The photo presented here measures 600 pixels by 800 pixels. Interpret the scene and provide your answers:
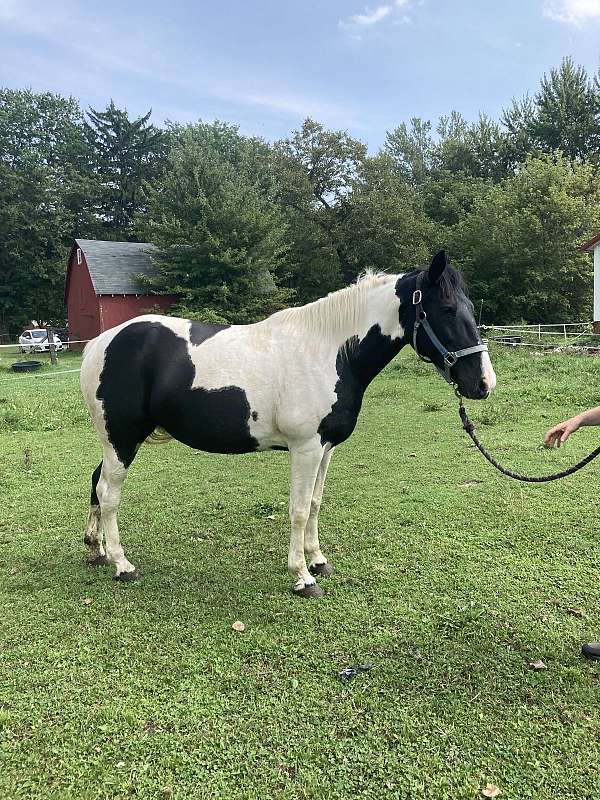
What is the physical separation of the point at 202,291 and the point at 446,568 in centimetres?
2078

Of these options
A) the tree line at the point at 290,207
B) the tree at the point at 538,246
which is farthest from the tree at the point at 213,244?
the tree at the point at 538,246

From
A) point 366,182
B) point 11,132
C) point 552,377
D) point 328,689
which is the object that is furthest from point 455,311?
point 11,132

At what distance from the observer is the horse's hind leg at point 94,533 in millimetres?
3984

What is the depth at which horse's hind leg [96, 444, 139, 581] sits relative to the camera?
373 cm

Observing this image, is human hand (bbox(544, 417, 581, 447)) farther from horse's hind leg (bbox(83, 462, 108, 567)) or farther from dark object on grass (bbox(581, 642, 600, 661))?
horse's hind leg (bbox(83, 462, 108, 567))

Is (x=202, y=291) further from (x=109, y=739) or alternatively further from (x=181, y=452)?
(x=109, y=739)

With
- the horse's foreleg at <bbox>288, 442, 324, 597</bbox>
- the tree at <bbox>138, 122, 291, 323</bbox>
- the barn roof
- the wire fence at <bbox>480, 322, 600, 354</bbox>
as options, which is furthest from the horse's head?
the barn roof

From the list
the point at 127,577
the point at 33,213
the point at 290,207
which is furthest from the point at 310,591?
the point at 33,213

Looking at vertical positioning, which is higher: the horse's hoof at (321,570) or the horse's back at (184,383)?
the horse's back at (184,383)

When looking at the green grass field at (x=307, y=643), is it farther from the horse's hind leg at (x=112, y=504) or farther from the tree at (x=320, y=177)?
the tree at (x=320, y=177)

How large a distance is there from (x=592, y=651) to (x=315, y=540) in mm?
1815

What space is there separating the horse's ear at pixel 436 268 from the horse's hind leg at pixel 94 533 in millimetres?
2768

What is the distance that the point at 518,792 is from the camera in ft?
6.59

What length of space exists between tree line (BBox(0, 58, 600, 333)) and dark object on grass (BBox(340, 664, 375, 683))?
16742 millimetres
